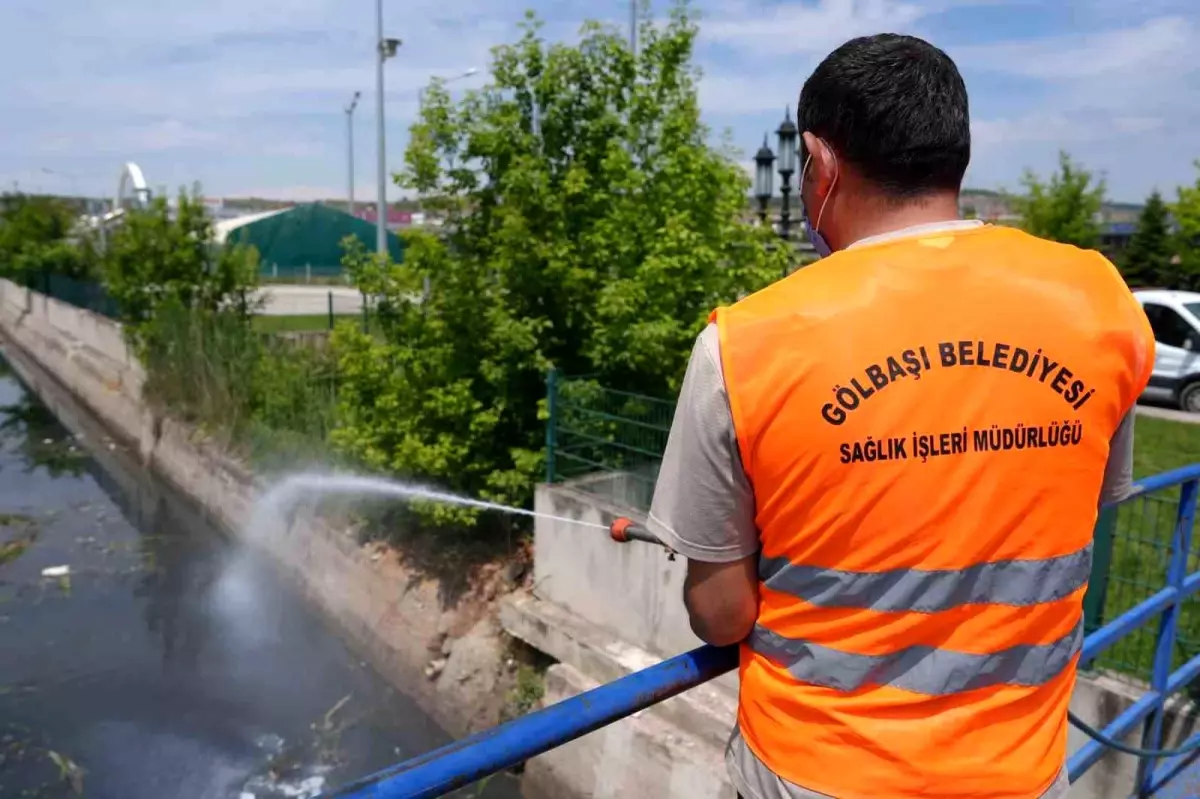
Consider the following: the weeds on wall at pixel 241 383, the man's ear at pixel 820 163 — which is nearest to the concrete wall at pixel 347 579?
the weeds on wall at pixel 241 383

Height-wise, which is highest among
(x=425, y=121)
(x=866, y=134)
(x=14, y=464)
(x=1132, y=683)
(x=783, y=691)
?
(x=425, y=121)

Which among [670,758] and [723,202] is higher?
[723,202]

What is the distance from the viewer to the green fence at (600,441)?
6.42m

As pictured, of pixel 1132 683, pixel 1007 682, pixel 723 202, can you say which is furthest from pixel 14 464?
pixel 1007 682

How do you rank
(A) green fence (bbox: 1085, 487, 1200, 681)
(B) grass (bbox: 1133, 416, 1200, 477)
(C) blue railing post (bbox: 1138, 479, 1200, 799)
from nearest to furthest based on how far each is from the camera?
(C) blue railing post (bbox: 1138, 479, 1200, 799) < (A) green fence (bbox: 1085, 487, 1200, 681) < (B) grass (bbox: 1133, 416, 1200, 477)

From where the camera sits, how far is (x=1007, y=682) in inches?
54.9

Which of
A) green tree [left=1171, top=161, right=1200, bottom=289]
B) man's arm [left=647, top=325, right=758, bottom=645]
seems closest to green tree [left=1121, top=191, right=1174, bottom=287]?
green tree [left=1171, top=161, right=1200, bottom=289]

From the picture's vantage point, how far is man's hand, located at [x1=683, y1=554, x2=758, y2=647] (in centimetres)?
143

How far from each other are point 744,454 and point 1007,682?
1.75 ft

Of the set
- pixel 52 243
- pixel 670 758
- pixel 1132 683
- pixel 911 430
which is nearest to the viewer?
pixel 911 430

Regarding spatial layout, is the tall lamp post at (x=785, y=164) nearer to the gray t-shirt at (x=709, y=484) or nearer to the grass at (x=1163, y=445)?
the grass at (x=1163, y=445)

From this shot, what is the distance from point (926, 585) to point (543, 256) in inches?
227

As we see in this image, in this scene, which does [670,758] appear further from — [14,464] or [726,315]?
[14,464]

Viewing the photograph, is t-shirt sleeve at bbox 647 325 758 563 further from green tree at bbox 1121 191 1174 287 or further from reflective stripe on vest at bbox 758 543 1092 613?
green tree at bbox 1121 191 1174 287
